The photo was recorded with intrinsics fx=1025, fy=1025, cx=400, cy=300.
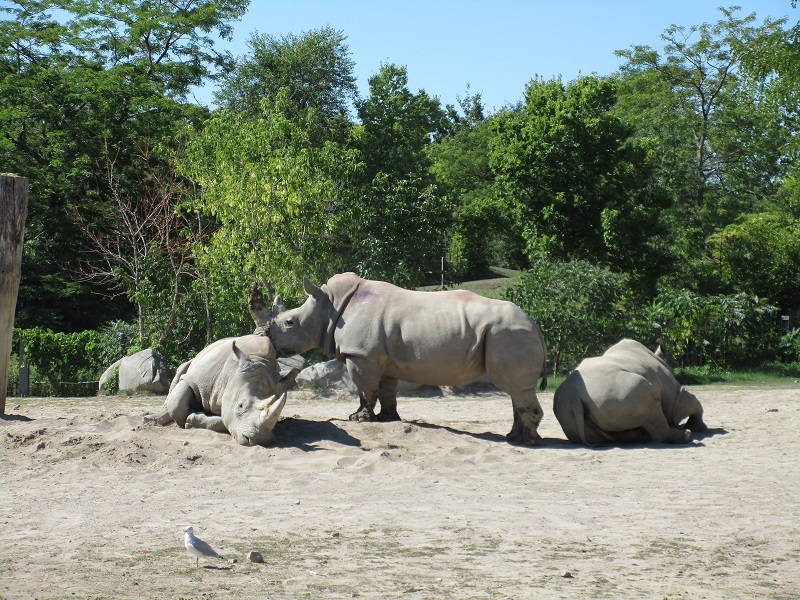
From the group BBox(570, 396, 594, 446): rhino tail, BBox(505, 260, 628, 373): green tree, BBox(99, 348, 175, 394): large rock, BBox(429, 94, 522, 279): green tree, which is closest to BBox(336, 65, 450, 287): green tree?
BBox(429, 94, 522, 279): green tree

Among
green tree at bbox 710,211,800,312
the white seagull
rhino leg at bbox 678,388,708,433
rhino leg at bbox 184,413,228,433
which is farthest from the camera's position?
green tree at bbox 710,211,800,312

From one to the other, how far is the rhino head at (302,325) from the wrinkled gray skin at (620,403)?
9.49 ft

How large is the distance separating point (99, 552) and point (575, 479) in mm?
4499

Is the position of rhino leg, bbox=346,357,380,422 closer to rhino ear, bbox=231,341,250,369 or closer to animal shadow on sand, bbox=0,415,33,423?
rhino ear, bbox=231,341,250,369

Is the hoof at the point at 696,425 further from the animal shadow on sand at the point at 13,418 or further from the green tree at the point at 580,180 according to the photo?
the green tree at the point at 580,180

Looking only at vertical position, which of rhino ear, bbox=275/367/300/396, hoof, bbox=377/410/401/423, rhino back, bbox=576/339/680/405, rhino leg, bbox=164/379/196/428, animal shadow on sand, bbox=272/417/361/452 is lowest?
animal shadow on sand, bbox=272/417/361/452

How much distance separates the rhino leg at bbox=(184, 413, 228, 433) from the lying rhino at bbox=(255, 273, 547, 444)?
1365 mm

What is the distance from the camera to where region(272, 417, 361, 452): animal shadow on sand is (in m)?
10.5

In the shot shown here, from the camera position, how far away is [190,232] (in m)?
23.2

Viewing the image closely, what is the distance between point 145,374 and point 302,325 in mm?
7363

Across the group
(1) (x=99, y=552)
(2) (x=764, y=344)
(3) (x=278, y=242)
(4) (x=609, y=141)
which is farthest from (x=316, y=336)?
(4) (x=609, y=141)

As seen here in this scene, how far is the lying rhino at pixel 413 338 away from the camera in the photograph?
37.5 ft

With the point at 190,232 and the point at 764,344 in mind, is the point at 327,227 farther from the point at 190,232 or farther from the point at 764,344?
the point at 764,344

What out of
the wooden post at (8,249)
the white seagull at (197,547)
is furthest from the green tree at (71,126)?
the white seagull at (197,547)
